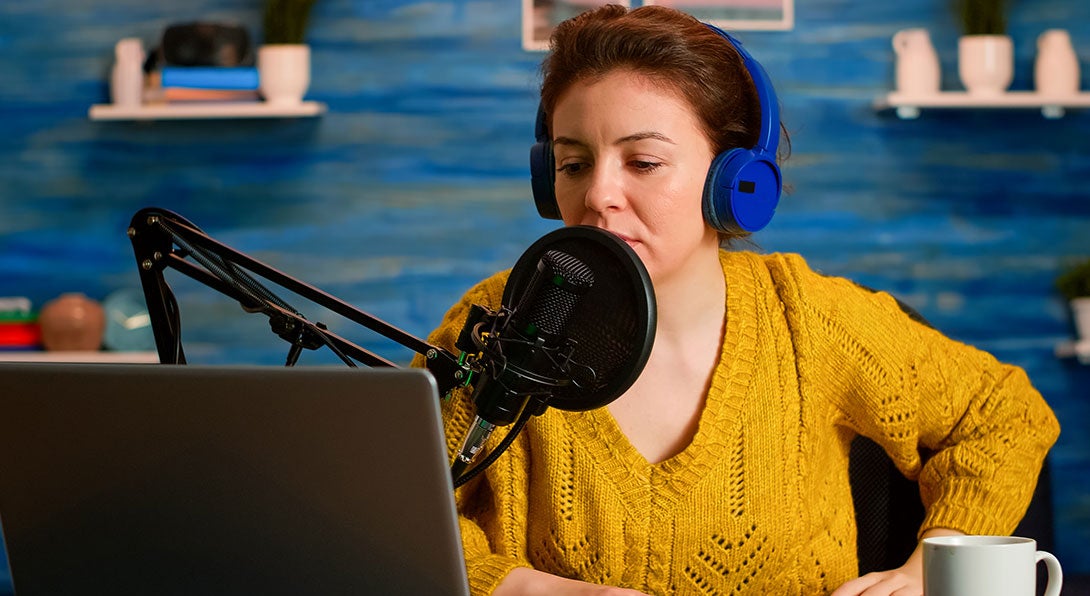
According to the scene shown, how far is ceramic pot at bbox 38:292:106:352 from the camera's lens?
3.14 m

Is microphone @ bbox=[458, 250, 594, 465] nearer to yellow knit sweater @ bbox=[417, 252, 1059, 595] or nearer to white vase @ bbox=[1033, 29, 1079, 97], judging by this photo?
yellow knit sweater @ bbox=[417, 252, 1059, 595]

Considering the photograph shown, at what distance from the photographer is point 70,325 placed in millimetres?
3143

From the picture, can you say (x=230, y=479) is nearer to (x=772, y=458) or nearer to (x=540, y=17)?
(x=772, y=458)

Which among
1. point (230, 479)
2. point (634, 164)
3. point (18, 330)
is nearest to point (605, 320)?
point (230, 479)

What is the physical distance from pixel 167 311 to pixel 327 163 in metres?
2.37

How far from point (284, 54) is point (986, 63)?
71.8 inches

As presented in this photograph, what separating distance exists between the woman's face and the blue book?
2030mm

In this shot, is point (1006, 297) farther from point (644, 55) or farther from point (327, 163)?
point (644, 55)

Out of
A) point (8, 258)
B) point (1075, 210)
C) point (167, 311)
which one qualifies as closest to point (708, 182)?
point (167, 311)

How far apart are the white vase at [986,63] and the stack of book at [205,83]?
1.87m

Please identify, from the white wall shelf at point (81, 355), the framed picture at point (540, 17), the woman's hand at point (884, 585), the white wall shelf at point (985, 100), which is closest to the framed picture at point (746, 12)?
the framed picture at point (540, 17)

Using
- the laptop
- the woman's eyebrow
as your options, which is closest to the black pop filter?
the laptop

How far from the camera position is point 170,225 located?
959 mm

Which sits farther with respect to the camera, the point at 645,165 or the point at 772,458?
the point at 772,458
